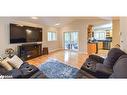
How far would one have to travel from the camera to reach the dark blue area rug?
181 centimetres

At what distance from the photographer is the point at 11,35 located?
186 centimetres

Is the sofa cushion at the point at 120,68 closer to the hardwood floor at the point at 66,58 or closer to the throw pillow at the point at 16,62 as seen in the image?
the hardwood floor at the point at 66,58

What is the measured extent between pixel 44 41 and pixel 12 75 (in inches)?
25.7

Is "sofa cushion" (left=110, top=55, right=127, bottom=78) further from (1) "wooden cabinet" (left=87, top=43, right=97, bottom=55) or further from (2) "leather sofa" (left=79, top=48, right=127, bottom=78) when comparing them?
(1) "wooden cabinet" (left=87, top=43, right=97, bottom=55)

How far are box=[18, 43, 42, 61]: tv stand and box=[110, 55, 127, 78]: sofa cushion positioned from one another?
998 mm

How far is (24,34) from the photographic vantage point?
1971mm

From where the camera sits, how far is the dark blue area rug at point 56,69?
181cm

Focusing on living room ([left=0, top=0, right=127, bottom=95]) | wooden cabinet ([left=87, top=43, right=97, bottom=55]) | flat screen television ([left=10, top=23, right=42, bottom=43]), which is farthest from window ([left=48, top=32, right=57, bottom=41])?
wooden cabinet ([left=87, top=43, right=97, bottom=55])

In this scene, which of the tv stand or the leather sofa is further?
the tv stand

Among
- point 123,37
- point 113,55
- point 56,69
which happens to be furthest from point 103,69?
point 56,69

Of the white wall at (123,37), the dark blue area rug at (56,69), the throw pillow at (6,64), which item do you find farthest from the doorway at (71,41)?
the throw pillow at (6,64)

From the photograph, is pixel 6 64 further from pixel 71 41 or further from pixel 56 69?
pixel 71 41

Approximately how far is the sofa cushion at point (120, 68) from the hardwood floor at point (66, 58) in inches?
16.2
